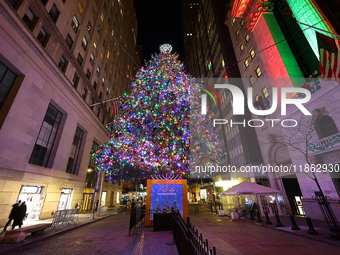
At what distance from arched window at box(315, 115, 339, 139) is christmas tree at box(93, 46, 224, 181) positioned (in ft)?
35.3

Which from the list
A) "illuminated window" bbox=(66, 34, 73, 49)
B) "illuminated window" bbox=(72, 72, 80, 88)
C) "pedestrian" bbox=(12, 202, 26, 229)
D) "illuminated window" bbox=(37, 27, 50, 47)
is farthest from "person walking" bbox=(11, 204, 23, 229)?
"illuminated window" bbox=(66, 34, 73, 49)

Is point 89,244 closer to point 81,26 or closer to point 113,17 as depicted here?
point 81,26

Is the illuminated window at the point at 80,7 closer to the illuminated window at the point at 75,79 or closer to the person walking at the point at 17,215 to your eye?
the illuminated window at the point at 75,79

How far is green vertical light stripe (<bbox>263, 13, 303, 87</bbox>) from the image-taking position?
18250mm

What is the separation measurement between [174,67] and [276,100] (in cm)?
1263

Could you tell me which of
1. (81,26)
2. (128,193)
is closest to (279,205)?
(81,26)

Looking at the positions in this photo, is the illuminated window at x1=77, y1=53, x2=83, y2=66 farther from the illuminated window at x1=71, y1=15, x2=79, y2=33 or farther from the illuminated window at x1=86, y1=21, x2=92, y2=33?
the illuminated window at x1=86, y1=21, x2=92, y2=33

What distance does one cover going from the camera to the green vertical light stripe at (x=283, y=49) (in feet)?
59.9

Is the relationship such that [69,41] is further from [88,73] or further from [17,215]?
[17,215]

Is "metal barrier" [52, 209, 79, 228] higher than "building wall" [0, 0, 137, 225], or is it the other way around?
"building wall" [0, 0, 137, 225]

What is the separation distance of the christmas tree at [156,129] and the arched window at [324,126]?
1075cm

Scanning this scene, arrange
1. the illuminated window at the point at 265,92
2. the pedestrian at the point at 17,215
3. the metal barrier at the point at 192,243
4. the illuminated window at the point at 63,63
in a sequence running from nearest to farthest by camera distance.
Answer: the metal barrier at the point at 192,243 < the pedestrian at the point at 17,215 < the illuminated window at the point at 63,63 < the illuminated window at the point at 265,92

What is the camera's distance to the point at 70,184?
18734 millimetres

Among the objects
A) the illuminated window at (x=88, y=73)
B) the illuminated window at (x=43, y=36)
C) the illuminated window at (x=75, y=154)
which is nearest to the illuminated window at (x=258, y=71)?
the illuminated window at (x=88, y=73)
